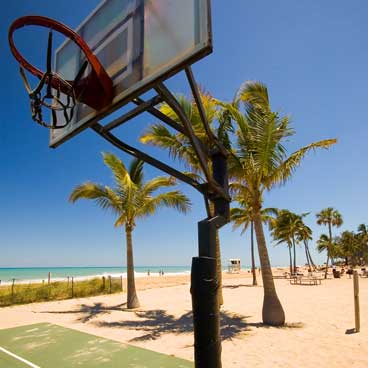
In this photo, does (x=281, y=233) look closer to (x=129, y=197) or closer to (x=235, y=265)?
(x=235, y=265)

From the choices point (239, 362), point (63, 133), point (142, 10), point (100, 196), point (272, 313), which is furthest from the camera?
point (100, 196)

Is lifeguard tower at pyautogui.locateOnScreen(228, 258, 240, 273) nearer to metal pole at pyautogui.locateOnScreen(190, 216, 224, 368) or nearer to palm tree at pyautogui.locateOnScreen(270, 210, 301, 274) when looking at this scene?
palm tree at pyautogui.locateOnScreen(270, 210, 301, 274)

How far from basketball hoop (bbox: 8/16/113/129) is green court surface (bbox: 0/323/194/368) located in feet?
16.8

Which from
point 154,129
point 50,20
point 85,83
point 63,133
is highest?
point 154,129

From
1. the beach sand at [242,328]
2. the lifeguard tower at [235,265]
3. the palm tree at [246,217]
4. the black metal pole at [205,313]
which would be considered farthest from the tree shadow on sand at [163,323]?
the lifeguard tower at [235,265]

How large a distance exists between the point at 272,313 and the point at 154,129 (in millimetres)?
7106

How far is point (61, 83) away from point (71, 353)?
6.23 meters

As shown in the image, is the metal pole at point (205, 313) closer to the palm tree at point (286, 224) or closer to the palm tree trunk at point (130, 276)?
the palm tree trunk at point (130, 276)

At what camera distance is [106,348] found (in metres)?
7.41

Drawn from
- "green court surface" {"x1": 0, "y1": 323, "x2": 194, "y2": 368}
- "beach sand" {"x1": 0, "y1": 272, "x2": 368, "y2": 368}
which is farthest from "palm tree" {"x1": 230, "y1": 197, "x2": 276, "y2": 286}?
"green court surface" {"x1": 0, "y1": 323, "x2": 194, "y2": 368}

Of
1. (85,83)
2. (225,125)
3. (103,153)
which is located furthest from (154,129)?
(85,83)

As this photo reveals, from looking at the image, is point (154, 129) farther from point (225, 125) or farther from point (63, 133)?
point (63, 133)

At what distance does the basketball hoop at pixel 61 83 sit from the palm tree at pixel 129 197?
10430 mm

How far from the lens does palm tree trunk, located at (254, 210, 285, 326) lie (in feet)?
31.3
